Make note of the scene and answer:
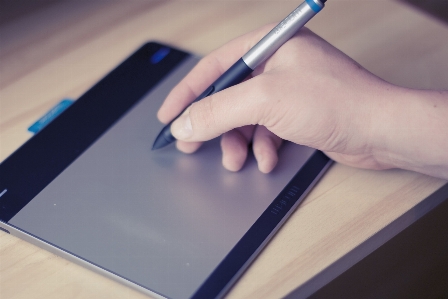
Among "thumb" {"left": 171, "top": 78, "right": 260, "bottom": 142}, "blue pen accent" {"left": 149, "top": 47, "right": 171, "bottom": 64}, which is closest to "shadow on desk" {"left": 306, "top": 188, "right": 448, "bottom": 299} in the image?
"thumb" {"left": 171, "top": 78, "right": 260, "bottom": 142}

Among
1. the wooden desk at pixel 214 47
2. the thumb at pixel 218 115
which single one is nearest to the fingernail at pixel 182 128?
the thumb at pixel 218 115

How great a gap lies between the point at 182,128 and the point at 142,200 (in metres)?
0.09

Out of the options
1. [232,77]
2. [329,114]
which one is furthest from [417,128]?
[232,77]

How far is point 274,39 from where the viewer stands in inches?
21.6

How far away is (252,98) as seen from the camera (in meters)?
0.51

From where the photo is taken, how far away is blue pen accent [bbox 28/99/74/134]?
0.62 meters

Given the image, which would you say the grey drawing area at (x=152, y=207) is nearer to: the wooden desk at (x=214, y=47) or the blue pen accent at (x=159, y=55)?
the wooden desk at (x=214, y=47)

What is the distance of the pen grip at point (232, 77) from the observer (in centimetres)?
56

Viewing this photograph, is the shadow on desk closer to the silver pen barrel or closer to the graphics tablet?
the graphics tablet

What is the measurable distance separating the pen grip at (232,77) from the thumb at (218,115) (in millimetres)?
38

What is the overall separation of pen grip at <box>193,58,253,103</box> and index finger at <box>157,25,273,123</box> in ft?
0.12

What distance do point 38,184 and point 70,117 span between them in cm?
11

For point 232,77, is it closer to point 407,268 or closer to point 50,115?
point 50,115

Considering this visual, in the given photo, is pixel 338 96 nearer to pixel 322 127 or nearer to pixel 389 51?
pixel 322 127
